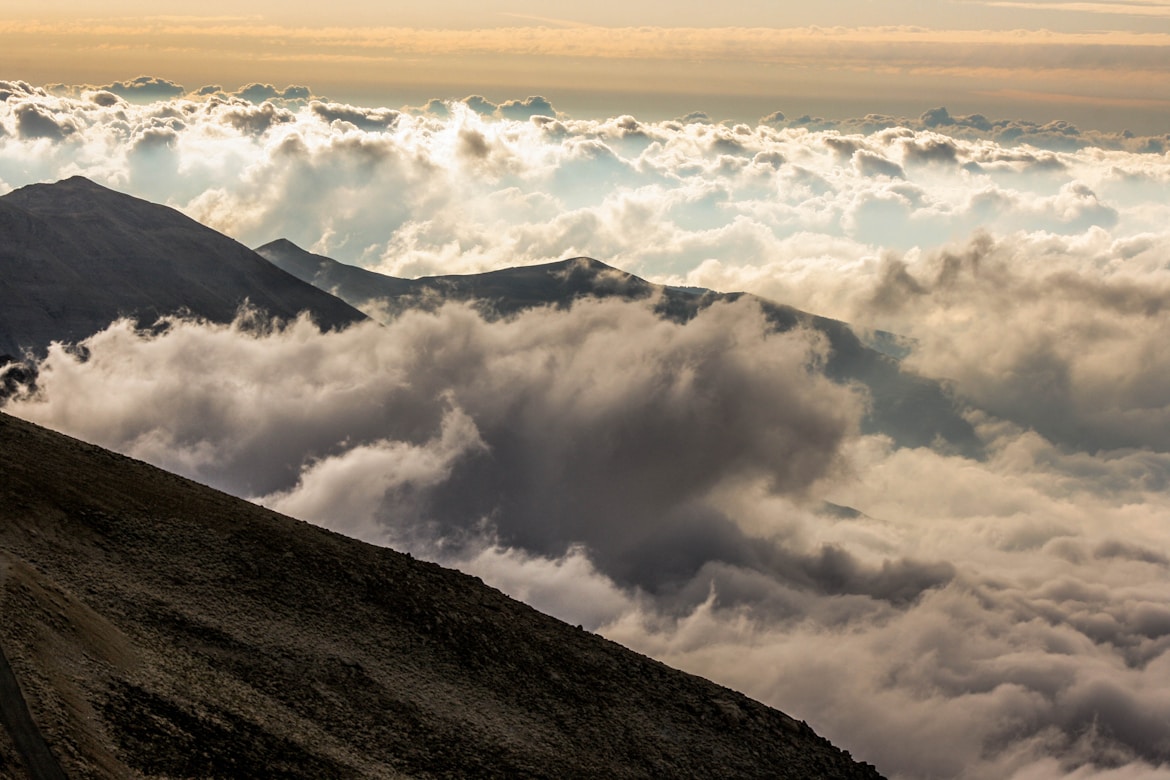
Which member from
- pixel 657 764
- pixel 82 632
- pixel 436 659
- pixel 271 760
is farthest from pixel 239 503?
pixel 657 764

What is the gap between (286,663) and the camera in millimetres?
75562

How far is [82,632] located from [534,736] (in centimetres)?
3525

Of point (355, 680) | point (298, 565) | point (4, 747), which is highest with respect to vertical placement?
point (298, 565)

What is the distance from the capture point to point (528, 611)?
101312mm

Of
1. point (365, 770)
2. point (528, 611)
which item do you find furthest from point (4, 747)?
point (528, 611)

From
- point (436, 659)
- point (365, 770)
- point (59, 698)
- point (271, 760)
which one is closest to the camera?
point (59, 698)

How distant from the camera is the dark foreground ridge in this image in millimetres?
59625

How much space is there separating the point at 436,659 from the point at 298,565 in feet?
53.2

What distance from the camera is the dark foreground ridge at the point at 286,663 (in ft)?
196

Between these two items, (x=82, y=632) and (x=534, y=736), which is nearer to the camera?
(x=82, y=632)

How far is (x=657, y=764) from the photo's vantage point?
82.7 metres

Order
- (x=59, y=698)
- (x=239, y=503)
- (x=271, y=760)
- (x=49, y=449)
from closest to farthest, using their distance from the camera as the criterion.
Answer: (x=59, y=698)
(x=271, y=760)
(x=49, y=449)
(x=239, y=503)

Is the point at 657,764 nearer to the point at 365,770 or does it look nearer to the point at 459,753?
the point at 459,753

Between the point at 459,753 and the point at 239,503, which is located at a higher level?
the point at 239,503
